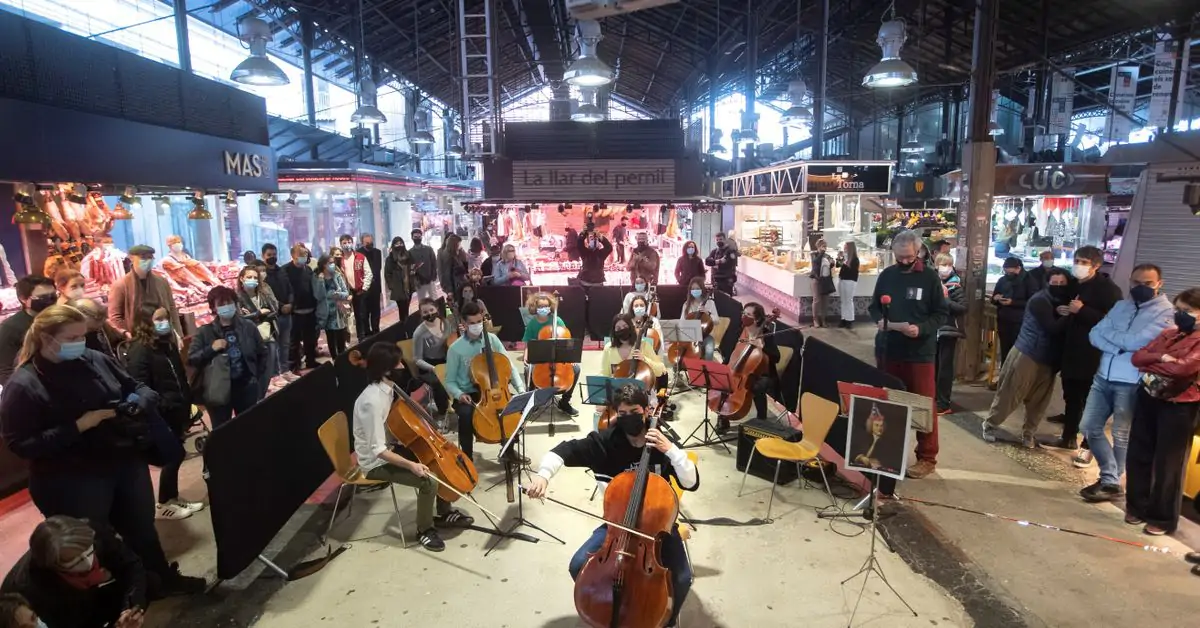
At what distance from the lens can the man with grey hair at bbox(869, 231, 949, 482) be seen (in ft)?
18.1

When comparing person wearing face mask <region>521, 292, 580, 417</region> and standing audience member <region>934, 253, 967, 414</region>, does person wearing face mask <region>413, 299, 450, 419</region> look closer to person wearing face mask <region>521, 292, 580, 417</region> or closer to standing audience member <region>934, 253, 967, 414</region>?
person wearing face mask <region>521, 292, 580, 417</region>

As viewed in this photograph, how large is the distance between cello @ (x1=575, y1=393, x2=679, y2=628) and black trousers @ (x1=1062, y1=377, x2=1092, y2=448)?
489 centimetres

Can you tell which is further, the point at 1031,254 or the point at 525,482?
the point at 1031,254

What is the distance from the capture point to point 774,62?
26.3m

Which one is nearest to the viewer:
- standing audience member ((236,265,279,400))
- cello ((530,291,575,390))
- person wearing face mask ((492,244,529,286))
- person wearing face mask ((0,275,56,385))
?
person wearing face mask ((0,275,56,385))

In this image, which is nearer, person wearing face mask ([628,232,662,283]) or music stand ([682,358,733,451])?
music stand ([682,358,733,451])

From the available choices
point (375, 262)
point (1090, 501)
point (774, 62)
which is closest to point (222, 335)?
point (375, 262)

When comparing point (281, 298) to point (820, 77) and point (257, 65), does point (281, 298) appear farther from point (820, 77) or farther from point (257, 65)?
point (820, 77)

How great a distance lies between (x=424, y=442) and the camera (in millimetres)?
4195

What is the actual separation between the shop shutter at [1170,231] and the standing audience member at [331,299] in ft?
35.5

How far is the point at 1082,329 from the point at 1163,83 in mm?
12969

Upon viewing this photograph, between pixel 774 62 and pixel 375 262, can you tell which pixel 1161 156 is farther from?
pixel 774 62

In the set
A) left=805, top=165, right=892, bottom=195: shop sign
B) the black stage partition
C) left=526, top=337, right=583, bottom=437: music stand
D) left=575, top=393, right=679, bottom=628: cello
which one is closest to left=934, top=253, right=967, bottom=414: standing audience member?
left=526, top=337, right=583, bottom=437: music stand

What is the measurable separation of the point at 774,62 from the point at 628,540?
88.0ft
